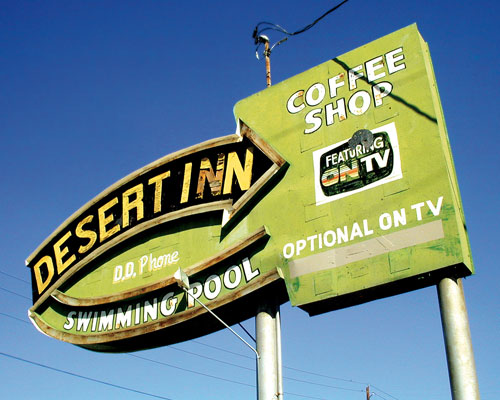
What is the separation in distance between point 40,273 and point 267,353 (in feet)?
27.1

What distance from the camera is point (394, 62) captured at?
14.2 metres

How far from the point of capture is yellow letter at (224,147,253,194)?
15539mm

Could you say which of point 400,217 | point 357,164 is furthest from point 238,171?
point 400,217

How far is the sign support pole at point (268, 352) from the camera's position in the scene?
13432 mm

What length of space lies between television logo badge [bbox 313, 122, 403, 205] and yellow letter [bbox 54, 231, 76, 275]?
7.87 metres

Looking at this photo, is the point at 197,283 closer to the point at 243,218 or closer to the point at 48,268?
the point at 243,218

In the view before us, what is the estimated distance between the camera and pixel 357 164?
13.8 meters

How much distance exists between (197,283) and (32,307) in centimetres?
583

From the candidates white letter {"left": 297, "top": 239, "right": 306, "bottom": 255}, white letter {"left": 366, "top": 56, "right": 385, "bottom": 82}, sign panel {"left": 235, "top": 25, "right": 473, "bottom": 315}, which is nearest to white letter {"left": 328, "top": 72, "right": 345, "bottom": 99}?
sign panel {"left": 235, "top": 25, "right": 473, "bottom": 315}

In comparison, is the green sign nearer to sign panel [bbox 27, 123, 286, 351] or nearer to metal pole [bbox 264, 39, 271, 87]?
sign panel [bbox 27, 123, 286, 351]

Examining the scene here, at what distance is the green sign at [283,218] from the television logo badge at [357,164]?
1.0 inches

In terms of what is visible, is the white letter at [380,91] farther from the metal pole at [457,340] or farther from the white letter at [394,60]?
the metal pole at [457,340]

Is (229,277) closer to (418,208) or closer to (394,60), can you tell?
(418,208)

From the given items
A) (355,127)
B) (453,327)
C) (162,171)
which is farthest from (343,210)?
(162,171)
